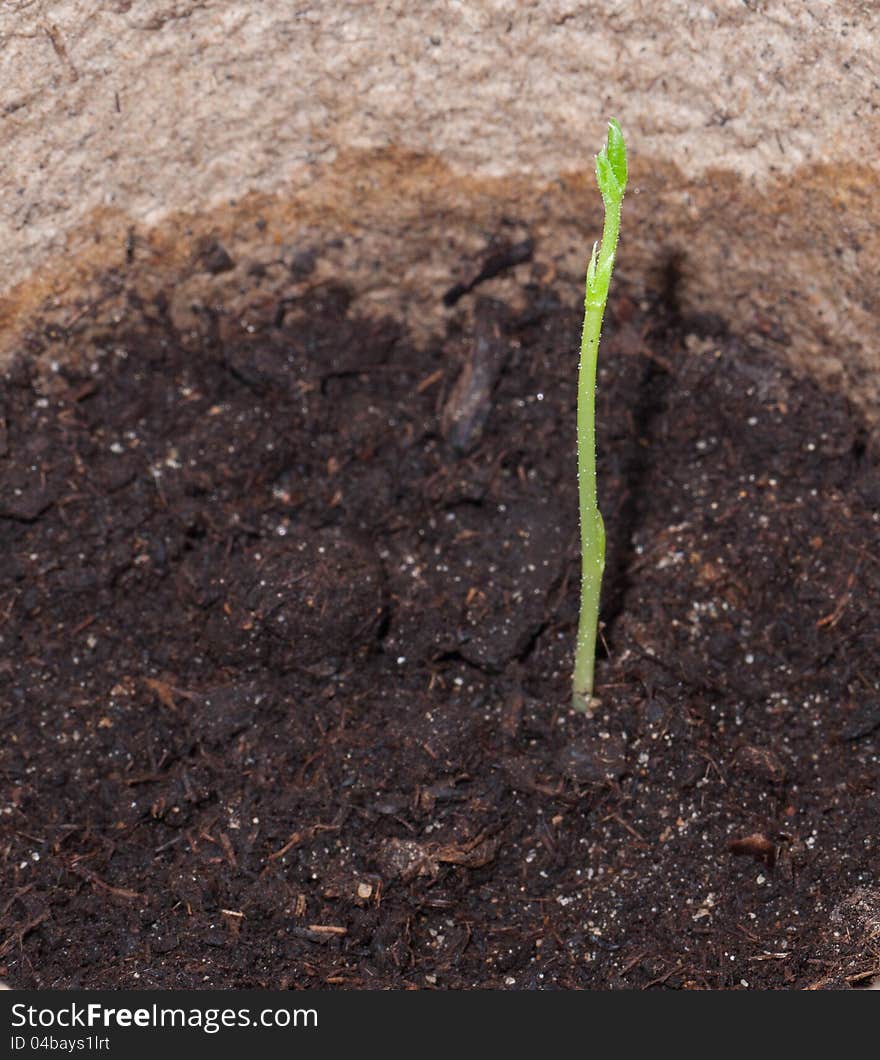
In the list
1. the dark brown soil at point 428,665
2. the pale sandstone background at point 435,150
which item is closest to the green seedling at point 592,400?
the dark brown soil at point 428,665

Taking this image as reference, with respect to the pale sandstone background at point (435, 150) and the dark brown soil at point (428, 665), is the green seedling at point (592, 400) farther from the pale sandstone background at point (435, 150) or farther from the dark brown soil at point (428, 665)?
the pale sandstone background at point (435, 150)

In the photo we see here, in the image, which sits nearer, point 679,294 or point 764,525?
point 764,525

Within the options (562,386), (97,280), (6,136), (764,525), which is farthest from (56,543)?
(764,525)

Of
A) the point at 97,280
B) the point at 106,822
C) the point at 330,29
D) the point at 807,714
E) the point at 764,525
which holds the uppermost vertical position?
the point at 330,29

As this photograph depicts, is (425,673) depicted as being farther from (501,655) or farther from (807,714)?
(807,714)

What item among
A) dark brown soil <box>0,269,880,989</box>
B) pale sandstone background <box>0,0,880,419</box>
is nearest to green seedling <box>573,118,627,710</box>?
dark brown soil <box>0,269,880,989</box>

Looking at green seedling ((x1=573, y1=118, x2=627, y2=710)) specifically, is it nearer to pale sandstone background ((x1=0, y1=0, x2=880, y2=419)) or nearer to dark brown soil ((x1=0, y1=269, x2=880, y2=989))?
dark brown soil ((x1=0, y1=269, x2=880, y2=989))

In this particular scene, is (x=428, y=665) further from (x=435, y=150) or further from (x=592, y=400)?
(x=435, y=150)
